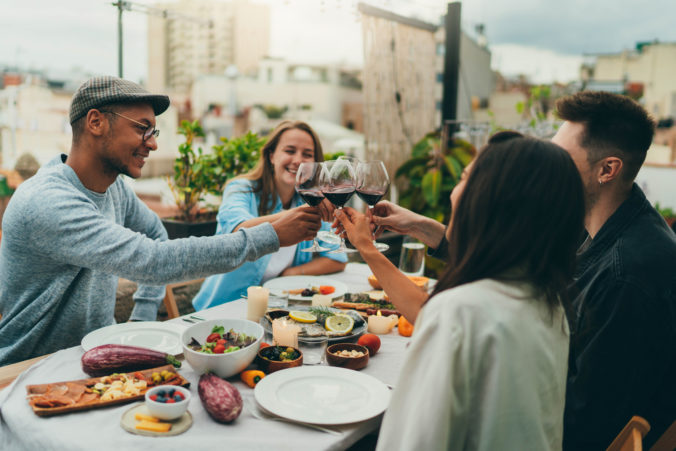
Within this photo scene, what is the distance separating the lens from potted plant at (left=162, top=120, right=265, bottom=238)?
176 inches

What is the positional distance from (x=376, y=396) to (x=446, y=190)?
4538 millimetres

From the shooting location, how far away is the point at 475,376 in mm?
982

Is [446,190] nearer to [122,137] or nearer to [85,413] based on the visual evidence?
[122,137]

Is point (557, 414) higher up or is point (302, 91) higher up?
point (302, 91)

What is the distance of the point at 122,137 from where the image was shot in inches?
79.0

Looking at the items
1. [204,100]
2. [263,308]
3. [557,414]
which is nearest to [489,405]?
[557,414]

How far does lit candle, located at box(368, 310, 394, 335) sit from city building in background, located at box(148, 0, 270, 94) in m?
75.1

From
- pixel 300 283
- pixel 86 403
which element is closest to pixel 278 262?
pixel 300 283

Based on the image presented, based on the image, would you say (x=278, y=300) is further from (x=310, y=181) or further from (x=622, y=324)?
(x=622, y=324)

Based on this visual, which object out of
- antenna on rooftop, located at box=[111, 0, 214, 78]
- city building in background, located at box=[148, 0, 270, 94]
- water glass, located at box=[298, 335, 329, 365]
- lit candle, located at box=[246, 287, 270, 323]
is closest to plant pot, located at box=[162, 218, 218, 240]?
antenna on rooftop, located at box=[111, 0, 214, 78]

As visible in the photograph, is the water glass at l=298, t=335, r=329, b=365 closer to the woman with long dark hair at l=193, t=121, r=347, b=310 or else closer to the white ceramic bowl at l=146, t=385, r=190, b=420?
the white ceramic bowl at l=146, t=385, r=190, b=420

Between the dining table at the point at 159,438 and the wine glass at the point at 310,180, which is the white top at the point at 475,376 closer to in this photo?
the dining table at the point at 159,438

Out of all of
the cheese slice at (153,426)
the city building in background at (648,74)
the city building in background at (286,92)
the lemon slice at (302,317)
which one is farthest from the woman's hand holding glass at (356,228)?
the city building in background at (286,92)

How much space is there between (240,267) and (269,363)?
124cm
